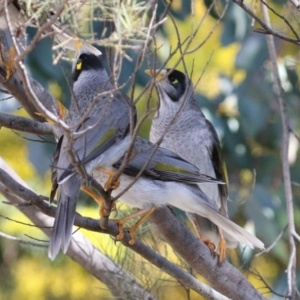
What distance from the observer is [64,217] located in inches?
94.7

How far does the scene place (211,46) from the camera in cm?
538

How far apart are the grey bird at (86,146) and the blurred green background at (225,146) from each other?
0.87 meters

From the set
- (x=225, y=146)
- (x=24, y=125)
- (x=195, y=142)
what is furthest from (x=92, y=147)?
(x=225, y=146)

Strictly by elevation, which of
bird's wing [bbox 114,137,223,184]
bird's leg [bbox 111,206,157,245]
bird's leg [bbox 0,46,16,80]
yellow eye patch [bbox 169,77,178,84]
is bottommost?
yellow eye patch [bbox 169,77,178,84]

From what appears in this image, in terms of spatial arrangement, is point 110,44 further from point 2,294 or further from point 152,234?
point 2,294

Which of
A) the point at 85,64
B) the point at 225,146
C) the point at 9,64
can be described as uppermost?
the point at 9,64

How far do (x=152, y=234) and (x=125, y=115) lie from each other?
935mm

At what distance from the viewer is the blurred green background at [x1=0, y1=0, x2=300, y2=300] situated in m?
4.10

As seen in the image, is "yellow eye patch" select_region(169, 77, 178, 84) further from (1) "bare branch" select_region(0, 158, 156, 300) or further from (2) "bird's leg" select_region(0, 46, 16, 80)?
(2) "bird's leg" select_region(0, 46, 16, 80)

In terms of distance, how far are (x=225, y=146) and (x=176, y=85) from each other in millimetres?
908

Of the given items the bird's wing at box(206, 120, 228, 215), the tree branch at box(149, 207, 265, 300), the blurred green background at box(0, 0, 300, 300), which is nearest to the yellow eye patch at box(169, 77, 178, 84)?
the blurred green background at box(0, 0, 300, 300)

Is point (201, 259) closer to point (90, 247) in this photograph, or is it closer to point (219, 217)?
point (219, 217)

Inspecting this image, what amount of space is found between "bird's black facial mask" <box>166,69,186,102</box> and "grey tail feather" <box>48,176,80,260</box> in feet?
4.85

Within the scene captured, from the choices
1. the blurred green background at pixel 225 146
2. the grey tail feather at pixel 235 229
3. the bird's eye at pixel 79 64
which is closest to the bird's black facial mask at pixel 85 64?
the bird's eye at pixel 79 64
